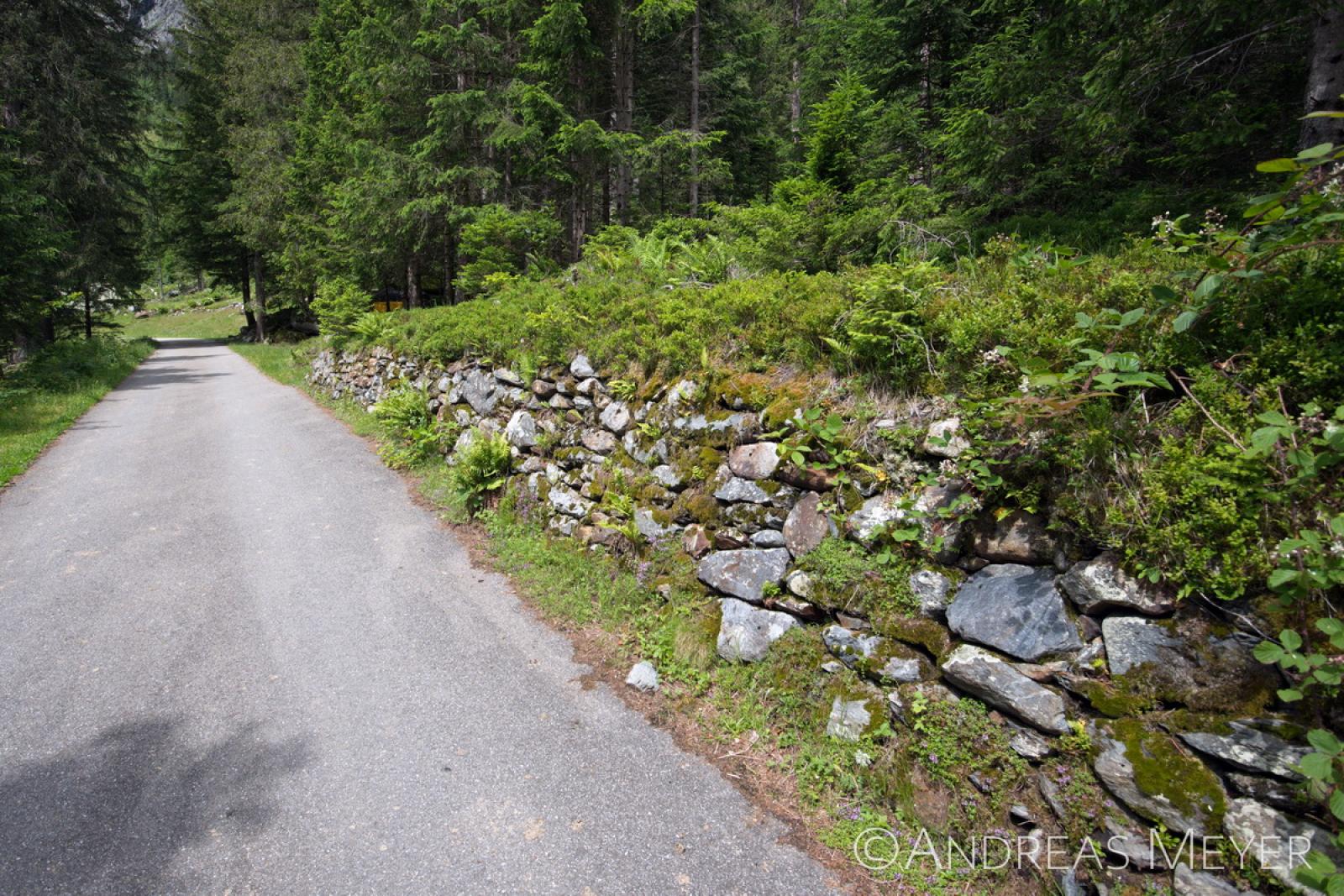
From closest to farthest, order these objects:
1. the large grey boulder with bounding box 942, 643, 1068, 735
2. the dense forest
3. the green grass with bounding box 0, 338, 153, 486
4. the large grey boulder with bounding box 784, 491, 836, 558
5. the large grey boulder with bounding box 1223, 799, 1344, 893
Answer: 1. the large grey boulder with bounding box 1223, 799, 1344, 893
2. the large grey boulder with bounding box 942, 643, 1068, 735
3. the large grey boulder with bounding box 784, 491, 836, 558
4. the dense forest
5. the green grass with bounding box 0, 338, 153, 486

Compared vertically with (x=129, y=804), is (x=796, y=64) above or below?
above

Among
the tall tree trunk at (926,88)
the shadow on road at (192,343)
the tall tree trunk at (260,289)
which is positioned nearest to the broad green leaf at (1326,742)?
the tall tree trunk at (926,88)

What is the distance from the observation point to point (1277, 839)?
202 cm

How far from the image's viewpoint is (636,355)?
5754 mm

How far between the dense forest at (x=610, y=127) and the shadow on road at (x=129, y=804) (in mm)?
5890

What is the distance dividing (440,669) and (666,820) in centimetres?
201

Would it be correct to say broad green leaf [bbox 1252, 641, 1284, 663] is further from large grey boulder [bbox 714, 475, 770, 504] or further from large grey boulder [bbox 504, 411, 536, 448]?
large grey boulder [bbox 504, 411, 536, 448]

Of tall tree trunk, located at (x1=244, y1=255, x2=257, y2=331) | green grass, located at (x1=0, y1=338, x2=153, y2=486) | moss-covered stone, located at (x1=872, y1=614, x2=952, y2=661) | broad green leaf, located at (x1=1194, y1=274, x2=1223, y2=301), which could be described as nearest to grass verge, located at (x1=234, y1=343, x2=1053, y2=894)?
moss-covered stone, located at (x1=872, y1=614, x2=952, y2=661)

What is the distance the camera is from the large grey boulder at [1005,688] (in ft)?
8.38

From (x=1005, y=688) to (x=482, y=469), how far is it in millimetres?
5503

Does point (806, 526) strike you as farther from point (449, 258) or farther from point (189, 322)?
point (189, 322)

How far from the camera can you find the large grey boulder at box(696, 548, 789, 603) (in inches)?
152

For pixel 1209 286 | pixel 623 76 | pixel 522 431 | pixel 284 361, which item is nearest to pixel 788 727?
pixel 1209 286

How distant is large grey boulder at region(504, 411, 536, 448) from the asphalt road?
135 centimetres
